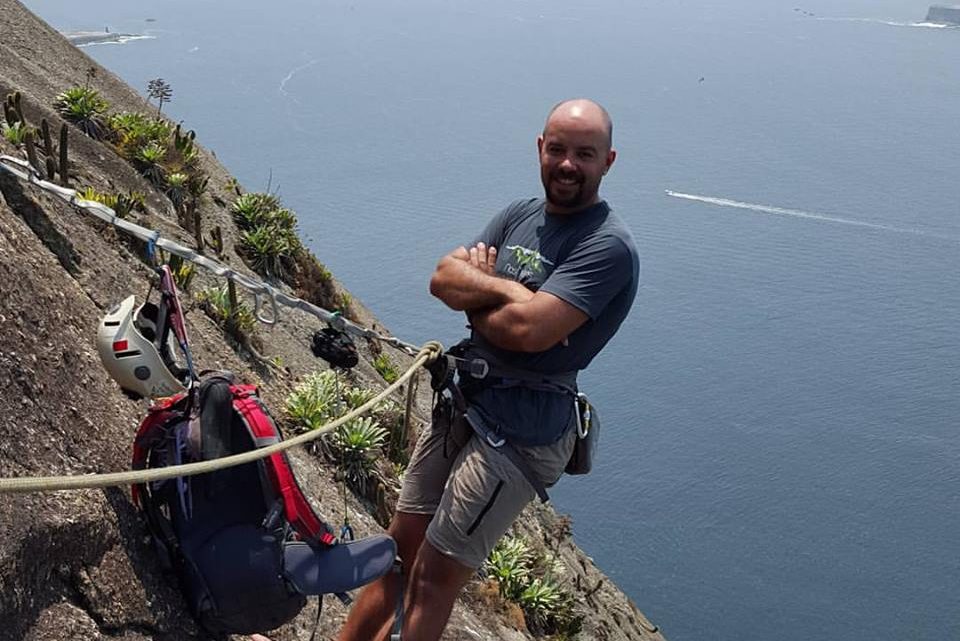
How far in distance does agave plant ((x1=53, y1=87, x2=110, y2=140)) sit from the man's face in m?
11.6

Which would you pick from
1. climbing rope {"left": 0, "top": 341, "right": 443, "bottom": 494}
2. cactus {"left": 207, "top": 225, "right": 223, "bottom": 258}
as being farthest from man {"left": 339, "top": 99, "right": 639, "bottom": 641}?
cactus {"left": 207, "top": 225, "right": 223, "bottom": 258}

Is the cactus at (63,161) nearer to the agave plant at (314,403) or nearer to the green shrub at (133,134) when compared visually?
the agave plant at (314,403)

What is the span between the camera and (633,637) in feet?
50.7

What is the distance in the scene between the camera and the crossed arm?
4801 millimetres

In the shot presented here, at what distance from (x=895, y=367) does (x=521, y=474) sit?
258ft

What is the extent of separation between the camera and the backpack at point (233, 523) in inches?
181

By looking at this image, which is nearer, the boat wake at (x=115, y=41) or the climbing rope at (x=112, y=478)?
the climbing rope at (x=112, y=478)

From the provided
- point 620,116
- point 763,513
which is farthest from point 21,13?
point 620,116

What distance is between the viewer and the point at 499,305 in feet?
16.6

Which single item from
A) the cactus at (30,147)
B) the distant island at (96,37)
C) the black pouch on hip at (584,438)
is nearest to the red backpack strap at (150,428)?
the black pouch on hip at (584,438)

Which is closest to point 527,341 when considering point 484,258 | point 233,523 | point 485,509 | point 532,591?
point 484,258

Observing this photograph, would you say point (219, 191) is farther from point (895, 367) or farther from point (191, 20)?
point (191, 20)

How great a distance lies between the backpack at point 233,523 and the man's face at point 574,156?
5.45 feet

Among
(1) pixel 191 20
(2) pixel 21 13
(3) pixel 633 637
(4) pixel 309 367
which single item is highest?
(2) pixel 21 13
